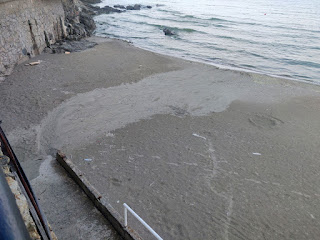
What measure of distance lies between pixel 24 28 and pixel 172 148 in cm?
1164

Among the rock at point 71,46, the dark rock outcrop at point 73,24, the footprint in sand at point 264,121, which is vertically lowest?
the footprint in sand at point 264,121

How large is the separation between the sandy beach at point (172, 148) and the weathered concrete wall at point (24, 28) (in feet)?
2.61

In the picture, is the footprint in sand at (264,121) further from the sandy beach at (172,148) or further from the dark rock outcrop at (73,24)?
the dark rock outcrop at (73,24)

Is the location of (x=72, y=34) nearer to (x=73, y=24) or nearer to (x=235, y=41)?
(x=73, y=24)

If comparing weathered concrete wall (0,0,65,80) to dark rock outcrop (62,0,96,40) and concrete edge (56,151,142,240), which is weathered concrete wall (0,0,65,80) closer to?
dark rock outcrop (62,0,96,40)

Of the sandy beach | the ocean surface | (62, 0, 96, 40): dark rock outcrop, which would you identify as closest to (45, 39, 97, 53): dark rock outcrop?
(62, 0, 96, 40): dark rock outcrop

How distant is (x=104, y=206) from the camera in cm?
511

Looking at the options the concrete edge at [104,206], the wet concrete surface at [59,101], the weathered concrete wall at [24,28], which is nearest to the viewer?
the concrete edge at [104,206]

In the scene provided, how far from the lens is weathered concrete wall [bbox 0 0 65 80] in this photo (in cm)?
1276

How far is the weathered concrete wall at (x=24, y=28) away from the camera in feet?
41.9

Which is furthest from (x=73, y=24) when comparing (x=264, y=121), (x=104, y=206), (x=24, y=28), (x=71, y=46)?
(x=104, y=206)

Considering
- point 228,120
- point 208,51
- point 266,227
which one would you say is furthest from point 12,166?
point 208,51

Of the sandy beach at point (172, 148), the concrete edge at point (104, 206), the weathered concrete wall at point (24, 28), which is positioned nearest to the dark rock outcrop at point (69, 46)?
the weathered concrete wall at point (24, 28)

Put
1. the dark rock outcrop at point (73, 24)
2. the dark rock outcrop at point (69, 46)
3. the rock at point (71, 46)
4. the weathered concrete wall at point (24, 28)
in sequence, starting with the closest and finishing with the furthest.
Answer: the weathered concrete wall at point (24, 28) < the dark rock outcrop at point (69, 46) < the rock at point (71, 46) < the dark rock outcrop at point (73, 24)
